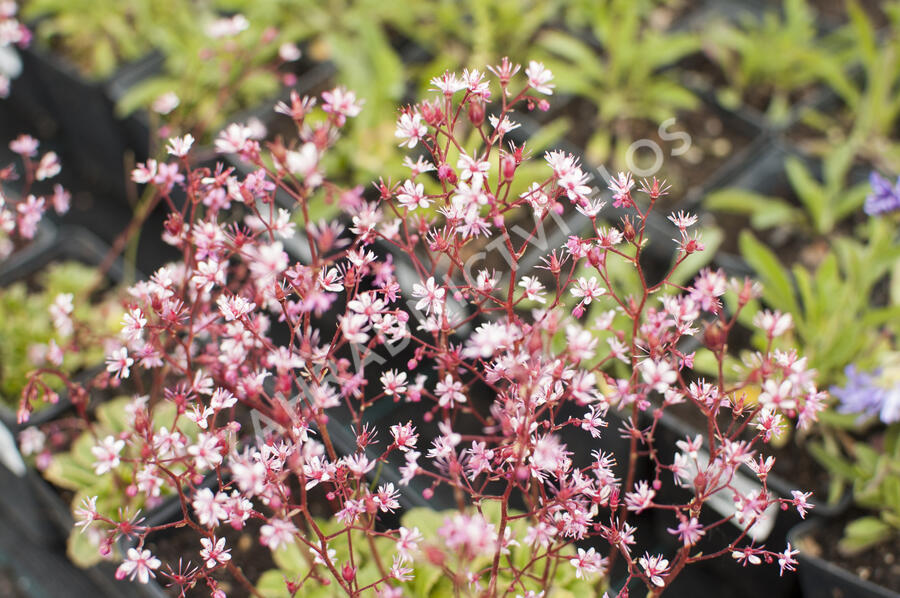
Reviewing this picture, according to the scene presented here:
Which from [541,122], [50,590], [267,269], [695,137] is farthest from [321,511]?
[695,137]

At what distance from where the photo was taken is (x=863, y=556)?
4.81 feet

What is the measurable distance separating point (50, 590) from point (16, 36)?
1120mm

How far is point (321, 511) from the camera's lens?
4.63 feet

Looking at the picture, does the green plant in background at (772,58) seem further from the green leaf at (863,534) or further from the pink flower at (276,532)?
the pink flower at (276,532)

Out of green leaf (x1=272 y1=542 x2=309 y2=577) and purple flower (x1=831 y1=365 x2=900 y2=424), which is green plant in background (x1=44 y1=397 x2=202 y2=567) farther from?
purple flower (x1=831 y1=365 x2=900 y2=424)

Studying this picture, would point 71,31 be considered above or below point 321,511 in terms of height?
above

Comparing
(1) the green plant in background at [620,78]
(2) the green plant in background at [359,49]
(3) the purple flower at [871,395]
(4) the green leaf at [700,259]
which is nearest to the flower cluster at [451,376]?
(3) the purple flower at [871,395]

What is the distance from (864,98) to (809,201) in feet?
1.43

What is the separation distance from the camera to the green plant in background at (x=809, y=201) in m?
1.96

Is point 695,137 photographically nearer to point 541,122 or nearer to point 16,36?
point 541,122

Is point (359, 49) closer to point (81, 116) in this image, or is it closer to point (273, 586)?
point (81, 116)

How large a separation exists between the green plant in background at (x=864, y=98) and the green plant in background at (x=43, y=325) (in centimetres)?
179

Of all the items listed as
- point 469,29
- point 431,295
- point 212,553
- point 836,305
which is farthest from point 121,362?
point 469,29

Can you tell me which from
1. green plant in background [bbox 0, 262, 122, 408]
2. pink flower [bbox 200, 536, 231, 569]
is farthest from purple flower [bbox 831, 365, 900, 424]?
green plant in background [bbox 0, 262, 122, 408]
